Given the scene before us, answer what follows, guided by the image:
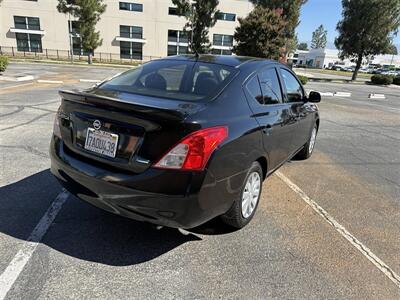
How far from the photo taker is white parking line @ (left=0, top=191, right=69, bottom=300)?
2393 millimetres

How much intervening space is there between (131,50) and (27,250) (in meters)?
48.3

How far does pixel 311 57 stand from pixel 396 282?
338ft

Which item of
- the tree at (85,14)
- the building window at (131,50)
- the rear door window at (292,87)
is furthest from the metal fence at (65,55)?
the rear door window at (292,87)

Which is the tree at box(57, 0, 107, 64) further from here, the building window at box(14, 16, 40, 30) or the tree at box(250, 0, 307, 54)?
the tree at box(250, 0, 307, 54)

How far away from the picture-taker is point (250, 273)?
2699 mm

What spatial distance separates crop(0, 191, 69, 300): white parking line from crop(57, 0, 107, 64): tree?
33245 millimetres

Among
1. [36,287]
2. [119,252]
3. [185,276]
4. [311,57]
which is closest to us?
[36,287]

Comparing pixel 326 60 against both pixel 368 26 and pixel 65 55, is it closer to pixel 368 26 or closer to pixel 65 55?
pixel 368 26

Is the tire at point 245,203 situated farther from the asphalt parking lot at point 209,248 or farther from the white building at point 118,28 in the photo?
the white building at point 118,28

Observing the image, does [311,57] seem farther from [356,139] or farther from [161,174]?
[161,174]

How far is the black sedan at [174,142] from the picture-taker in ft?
7.97

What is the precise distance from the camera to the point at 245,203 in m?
3.25

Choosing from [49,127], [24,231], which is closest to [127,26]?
[49,127]

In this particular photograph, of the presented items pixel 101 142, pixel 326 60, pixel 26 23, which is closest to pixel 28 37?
pixel 26 23
